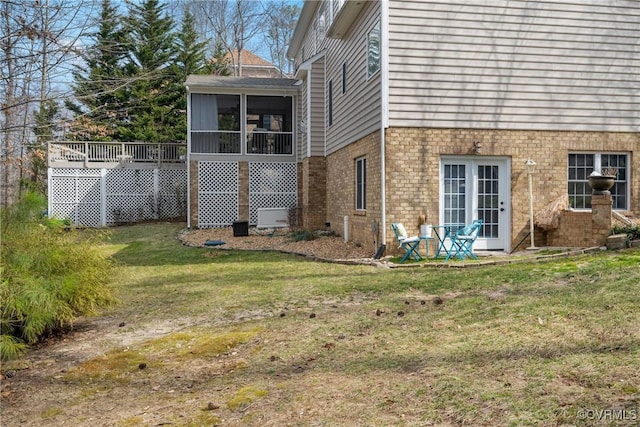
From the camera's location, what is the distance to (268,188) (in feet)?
63.1

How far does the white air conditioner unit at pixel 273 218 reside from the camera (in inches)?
730

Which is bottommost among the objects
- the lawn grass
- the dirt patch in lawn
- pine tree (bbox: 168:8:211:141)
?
the lawn grass

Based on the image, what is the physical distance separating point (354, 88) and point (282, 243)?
4.39 m

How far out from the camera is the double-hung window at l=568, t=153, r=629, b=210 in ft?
34.1

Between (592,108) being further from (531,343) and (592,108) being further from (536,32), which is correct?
(531,343)

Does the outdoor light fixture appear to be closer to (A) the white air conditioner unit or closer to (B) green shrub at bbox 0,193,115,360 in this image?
(B) green shrub at bbox 0,193,115,360

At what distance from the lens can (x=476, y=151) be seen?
9906 mm

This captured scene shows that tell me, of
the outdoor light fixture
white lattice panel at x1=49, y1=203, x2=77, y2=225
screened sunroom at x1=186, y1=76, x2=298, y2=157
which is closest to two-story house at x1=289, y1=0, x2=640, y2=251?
the outdoor light fixture

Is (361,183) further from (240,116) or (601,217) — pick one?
(240,116)

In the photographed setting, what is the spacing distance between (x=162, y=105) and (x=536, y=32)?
23069 millimetres

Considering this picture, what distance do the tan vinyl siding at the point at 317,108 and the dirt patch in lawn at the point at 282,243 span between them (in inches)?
118

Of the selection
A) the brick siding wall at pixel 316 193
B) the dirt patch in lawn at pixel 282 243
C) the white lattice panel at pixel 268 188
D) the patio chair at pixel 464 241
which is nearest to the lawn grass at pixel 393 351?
the patio chair at pixel 464 241

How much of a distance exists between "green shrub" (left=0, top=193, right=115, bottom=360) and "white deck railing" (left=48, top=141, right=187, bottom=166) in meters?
17.9

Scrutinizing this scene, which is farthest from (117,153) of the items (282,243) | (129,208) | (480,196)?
(480,196)
